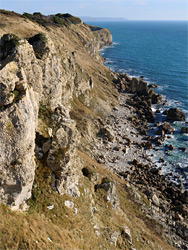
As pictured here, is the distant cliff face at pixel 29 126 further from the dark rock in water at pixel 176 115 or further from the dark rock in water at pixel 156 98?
the dark rock in water at pixel 156 98

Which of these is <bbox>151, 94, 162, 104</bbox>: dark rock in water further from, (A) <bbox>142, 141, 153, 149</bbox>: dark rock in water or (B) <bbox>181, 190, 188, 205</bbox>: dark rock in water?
(B) <bbox>181, 190, 188, 205</bbox>: dark rock in water

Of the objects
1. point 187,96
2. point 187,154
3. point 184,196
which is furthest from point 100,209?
point 187,96

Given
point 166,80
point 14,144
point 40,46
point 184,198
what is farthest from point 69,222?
point 166,80

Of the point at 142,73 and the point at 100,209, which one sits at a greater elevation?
the point at 142,73

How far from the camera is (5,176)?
18531 millimetres

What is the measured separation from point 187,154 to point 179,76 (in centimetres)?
7494

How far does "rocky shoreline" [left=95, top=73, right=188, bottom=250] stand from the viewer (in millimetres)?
39062

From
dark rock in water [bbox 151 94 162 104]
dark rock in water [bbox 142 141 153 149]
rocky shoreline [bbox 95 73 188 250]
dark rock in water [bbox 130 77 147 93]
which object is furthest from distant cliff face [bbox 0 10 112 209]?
dark rock in water [bbox 130 77 147 93]

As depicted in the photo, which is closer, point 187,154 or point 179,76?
point 187,154

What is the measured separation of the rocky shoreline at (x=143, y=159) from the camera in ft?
128

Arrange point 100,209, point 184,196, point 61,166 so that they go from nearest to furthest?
1. point 61,166
2. point 100,209
3. point 184,196

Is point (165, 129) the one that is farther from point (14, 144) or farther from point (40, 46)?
point (14, 144)

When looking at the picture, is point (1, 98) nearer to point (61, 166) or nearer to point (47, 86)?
point (61, 166)

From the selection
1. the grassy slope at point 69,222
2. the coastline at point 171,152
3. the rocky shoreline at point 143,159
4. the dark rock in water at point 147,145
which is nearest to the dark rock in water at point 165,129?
the rocky shoreline at point 143,159
